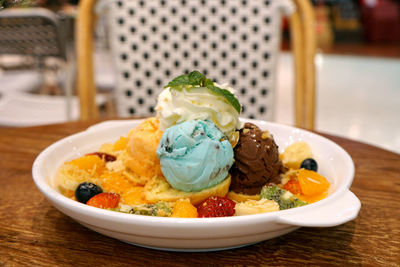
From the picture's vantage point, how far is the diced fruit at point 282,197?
763mm

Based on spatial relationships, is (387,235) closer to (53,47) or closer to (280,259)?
(280,259)

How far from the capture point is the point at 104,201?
795mm

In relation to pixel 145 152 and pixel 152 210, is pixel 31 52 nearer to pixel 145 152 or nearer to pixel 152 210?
pixel 145 152

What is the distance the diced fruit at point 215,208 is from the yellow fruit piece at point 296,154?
0.31 m

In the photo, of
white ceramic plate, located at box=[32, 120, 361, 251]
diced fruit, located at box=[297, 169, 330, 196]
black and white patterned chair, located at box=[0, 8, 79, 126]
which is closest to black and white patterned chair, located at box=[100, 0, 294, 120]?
black and white patterned chair, located at box=[0, 8, 79, 126]

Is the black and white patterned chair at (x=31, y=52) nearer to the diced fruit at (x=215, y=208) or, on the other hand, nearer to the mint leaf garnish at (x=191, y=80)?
the mint leaf garnish at (x=191, y=80)

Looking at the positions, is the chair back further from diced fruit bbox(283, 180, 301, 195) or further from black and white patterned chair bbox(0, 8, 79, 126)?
diced fruit bbox(283, 180, 301, 195)

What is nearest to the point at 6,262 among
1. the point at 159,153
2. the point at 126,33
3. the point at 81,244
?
the point at 81,244

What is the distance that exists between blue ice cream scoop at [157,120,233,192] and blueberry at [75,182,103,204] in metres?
0.15

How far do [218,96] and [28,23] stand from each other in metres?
2.45

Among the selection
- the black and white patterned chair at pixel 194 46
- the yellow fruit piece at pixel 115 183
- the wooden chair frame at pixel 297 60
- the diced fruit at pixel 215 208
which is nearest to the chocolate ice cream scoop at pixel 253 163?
the diced fruit at pixel 215 208

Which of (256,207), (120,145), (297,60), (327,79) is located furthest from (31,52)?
(327,79)

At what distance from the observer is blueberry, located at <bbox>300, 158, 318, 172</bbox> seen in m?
0.97

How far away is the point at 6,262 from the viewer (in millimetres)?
671
